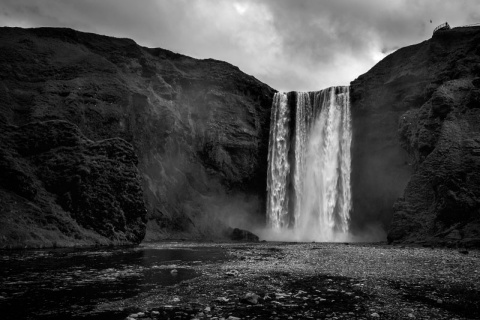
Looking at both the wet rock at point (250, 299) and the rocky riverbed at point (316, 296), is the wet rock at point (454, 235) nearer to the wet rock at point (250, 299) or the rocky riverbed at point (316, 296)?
the rocky riverbed at point (316, 296)

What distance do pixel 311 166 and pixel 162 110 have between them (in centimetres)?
2583

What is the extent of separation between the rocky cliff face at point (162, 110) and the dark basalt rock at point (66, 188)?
7.18 m

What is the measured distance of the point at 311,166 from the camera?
57.1 meters

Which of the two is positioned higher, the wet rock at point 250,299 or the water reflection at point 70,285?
the wet rock at point 250,299

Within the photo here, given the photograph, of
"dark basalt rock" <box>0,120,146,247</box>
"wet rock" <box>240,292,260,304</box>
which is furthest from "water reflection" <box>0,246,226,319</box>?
"dark basalt rock" <box>0,120,146,247</box>

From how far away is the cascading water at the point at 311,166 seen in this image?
53312 millimetres

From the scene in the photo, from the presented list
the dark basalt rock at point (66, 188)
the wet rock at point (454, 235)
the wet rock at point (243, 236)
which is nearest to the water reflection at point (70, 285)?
the dark basalt rock at point (66, 188)

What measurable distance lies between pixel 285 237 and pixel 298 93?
25.2 m

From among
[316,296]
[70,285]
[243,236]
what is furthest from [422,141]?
[70,285]

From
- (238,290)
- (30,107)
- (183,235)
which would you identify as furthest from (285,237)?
(238,290)

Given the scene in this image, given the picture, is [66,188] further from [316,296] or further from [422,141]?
[422,141]

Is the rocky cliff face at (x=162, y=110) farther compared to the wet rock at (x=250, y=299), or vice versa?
the rocky cliff face at (x=162, y=110)

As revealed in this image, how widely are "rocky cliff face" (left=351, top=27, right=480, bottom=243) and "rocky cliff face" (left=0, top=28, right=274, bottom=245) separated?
18394mm

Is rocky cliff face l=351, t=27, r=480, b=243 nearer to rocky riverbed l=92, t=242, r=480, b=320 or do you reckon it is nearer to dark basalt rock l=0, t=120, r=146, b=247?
rocky riverbed l=92, t=242, r=480, b=320
